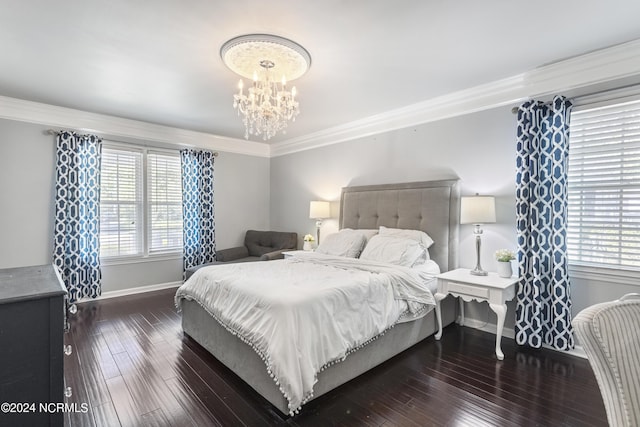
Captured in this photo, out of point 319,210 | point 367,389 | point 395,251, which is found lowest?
point 367,389

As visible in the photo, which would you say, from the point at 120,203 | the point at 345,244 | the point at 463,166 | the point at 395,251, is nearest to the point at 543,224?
the point at 463,166

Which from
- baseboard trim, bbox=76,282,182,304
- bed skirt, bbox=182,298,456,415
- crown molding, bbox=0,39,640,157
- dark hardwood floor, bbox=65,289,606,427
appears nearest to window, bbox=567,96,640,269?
crown molding, bbox=0,39,640,157

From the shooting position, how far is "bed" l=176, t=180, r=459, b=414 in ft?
6.80

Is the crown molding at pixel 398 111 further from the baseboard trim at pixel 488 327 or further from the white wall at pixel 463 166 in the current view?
the baseboard trim at pixel 488 327

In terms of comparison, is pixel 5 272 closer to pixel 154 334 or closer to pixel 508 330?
pixel 154 334

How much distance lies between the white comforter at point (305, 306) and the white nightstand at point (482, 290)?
19 centimetres

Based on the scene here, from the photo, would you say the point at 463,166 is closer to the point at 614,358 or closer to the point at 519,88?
the point at 519,88

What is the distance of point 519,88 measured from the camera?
304cm

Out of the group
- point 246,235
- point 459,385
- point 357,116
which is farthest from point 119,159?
point 459,385

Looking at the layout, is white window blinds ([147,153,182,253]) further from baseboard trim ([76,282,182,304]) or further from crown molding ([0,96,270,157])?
baseboard trim ([76,282,182,304])

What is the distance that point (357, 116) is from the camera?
428 cm

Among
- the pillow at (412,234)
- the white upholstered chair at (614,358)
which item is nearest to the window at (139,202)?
the pillow at (412,234)

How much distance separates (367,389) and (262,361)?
0.81 m

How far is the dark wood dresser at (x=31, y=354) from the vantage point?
1321mm
